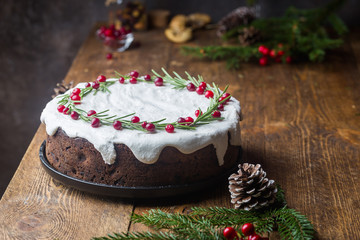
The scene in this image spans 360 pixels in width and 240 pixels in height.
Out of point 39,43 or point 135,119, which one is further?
point 39,43

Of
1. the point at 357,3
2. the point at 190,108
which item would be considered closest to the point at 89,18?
the point at 357,3

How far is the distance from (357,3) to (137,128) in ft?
Answer: 8.05

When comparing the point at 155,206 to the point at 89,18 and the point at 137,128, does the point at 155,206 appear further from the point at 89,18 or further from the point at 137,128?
the point at 89,18

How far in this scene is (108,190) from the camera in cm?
145

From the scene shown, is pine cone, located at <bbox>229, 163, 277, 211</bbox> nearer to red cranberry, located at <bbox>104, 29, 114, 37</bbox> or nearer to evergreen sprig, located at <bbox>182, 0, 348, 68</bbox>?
evergreen sprig, located at <bbox>182, 0, 348, 68</bbox>

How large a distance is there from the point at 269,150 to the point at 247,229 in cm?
59

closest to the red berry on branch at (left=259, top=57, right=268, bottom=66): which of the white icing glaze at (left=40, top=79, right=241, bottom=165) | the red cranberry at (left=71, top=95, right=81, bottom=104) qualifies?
the white icing glaze at (left=40, top=79, right=241, bottom=165)

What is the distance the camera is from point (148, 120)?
1480 mm

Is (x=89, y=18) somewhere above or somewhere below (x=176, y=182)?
below

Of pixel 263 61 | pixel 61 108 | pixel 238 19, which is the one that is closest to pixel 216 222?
pixel 61 108

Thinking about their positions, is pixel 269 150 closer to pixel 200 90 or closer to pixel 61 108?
pixel 200 90

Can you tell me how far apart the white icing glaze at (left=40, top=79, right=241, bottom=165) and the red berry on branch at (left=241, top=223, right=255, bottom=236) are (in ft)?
0.84

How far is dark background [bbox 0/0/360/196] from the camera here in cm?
329

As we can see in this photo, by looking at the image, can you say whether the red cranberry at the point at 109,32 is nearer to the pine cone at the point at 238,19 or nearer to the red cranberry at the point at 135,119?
the pine cone at the point at 238,19
